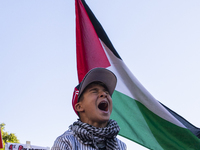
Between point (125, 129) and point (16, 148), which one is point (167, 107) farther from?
point (16, 148)

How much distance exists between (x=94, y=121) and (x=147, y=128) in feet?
8.80

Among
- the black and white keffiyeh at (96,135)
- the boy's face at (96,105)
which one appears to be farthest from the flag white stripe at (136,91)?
the black and white keffiyeh at (96,135)

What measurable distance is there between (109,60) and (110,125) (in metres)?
3.13

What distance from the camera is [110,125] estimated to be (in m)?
3.28

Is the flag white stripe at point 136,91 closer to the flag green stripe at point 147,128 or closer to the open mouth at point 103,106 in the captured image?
the flag green stripe at point 147,128

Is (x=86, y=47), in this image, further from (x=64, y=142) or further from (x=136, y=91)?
(x=64, y=142)

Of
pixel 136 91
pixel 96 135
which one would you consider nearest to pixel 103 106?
pixel 96 135

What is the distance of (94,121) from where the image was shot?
3.36 m

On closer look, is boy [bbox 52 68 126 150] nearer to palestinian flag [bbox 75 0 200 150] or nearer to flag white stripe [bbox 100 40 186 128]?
palestinian flag [bbox 75 0 200 150]

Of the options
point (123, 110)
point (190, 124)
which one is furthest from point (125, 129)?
point (190, 124)

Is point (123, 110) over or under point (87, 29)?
under

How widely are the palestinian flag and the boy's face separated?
2098mm

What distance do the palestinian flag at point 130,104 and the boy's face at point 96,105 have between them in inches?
82.6

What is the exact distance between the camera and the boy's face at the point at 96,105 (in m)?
3.35
